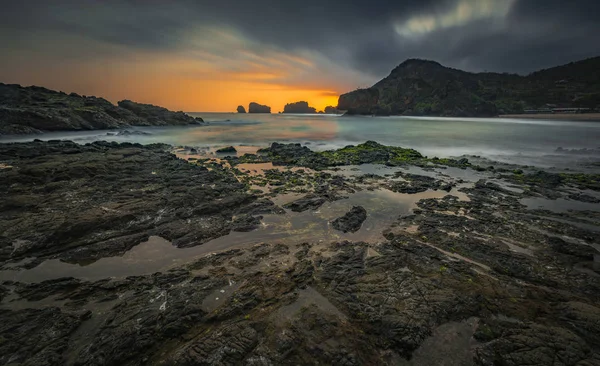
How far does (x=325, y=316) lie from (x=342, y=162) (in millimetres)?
17349

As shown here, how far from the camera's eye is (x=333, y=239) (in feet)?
29.0

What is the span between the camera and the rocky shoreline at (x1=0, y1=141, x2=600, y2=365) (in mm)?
4512

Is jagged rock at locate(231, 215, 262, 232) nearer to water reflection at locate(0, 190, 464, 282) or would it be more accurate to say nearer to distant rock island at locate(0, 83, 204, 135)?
water reflection at locate(0, 190, 464, 282)

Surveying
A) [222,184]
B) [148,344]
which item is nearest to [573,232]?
[148,344]

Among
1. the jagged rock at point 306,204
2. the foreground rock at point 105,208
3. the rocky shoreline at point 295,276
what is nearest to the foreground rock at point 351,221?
the rocky shoreline at point 295,276

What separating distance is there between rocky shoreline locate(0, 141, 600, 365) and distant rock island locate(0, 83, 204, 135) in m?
49.5

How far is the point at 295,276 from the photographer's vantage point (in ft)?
21.8

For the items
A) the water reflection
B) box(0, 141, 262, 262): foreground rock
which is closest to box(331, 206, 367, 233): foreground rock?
the water reflection

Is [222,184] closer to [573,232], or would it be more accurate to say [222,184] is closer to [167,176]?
[167,176]

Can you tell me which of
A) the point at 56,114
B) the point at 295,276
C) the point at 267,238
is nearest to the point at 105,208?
the point at 267,238

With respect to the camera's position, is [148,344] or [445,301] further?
[445,301]

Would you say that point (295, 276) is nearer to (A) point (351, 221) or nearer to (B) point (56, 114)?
(A) point (351, 221)

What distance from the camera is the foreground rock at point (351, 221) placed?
956cm

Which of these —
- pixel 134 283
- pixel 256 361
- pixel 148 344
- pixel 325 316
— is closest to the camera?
pixel 256 361
